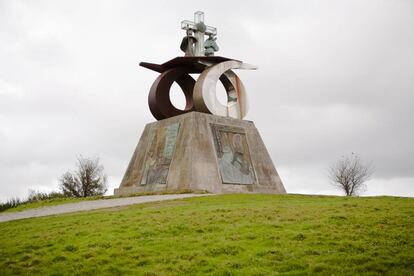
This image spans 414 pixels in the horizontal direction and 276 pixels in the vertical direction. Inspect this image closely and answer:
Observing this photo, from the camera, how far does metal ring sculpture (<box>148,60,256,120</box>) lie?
29359 mm

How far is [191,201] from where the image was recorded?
2064cm

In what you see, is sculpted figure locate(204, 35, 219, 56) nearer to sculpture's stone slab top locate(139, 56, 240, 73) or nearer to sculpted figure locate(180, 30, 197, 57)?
sculpted figure locate(180, 30, 197, 57)

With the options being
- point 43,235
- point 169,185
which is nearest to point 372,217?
point 43,235

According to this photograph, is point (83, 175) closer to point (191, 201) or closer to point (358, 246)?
point (191, 201)

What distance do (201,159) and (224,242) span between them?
1462 cm

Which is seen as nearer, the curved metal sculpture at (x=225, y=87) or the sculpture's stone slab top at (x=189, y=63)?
the curved metal sculpture at (x=225, y=87)

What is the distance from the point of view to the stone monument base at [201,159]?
2608 cm

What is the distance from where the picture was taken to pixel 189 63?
3098 centimetres

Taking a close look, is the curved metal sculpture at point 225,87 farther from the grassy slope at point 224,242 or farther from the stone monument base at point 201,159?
the grassy slope at point 224,242

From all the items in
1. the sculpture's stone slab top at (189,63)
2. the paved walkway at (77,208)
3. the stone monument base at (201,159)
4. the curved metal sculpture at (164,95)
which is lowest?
the paved walkway at (77,208)

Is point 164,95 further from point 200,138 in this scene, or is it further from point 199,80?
point 200,138

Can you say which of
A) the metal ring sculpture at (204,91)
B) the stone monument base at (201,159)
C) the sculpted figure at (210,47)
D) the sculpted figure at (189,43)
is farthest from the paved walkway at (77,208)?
the sculpted figure at (210,47)

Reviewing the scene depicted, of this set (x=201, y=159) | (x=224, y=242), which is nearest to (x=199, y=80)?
(x=201, y=159)

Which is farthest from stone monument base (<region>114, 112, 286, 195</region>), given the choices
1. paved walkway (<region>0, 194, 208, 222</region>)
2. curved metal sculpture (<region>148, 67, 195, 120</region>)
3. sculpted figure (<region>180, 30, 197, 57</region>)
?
sculpted figure (<region>180, 30, 197, 57</region>)
